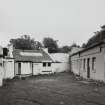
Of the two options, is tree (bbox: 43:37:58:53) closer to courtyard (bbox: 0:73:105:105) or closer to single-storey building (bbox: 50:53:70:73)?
single-storey building (bbox: 50:53:70:73)

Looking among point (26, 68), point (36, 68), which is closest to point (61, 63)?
point (36, 68)

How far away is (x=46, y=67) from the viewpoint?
2656 centimetres

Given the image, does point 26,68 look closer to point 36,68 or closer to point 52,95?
point 36,68

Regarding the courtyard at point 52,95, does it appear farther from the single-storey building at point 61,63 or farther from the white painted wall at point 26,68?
the single-storey building at point 61,63

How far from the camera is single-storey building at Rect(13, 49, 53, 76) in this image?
21.8m

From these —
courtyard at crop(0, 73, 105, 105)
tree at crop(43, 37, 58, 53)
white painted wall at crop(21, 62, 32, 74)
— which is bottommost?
courtyard at crop(0, 73, 105, 105)

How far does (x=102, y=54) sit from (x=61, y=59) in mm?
20826

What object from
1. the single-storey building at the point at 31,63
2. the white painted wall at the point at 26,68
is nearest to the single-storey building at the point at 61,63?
the single-storey building at the point at 31,63

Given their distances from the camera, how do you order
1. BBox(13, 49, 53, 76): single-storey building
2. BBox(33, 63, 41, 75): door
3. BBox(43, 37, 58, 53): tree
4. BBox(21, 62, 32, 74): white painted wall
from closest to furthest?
1. BBox(13, 49, 53, 76): single-storey building
2. BBox(21, 62, 32, 74): white painted wall
3. BBox(33, 63, 41, 75): door
4. BBox(43, 37, 58, 53): tree

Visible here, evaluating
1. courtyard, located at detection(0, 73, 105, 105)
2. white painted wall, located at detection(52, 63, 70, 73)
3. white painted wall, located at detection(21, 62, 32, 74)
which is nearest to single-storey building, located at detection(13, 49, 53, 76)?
white painted wall, located at detection(21, 62, 32, 74)

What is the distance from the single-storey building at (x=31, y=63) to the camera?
21.8 metres

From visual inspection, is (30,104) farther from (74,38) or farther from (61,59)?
(74,38)

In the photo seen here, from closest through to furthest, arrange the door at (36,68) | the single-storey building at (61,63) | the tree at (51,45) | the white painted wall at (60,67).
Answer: the door at (36,68) < the white painted wall at (60,67) < the single-storey building at (61,63) < the tree at (51,45)

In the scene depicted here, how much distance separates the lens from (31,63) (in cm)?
2411
